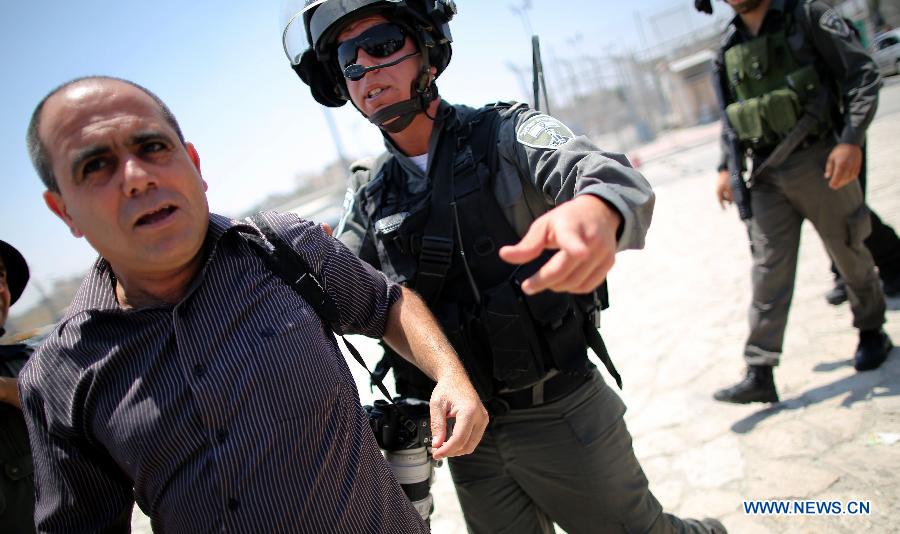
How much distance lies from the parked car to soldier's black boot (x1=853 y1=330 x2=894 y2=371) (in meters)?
22.1

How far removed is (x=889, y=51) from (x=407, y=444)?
84.2 ft

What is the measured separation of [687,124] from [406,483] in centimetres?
4263

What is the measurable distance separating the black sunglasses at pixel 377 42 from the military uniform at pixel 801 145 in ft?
7.24

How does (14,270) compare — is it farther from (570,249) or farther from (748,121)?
(748,121)

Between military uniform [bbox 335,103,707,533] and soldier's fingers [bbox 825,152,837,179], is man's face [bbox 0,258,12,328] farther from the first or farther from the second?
soldier's fingers [bbox 825,152,837,179]

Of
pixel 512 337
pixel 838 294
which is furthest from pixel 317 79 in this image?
pixel 838 294

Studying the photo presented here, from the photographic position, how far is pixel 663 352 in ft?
14.2

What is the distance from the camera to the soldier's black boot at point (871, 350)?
3.12 meters

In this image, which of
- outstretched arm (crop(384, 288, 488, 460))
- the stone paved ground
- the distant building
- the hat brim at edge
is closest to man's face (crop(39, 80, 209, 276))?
outstretched arm (crop(384, 288, 488, 460))

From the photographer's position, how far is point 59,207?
148 cm

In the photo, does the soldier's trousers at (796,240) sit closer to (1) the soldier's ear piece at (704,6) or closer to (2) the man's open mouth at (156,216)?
(1) the soldier's ear piece at (704,6)

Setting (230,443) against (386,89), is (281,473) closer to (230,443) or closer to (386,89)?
(230,443)

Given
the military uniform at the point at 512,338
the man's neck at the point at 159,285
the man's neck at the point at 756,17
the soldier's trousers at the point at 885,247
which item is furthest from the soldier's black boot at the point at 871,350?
the man's neck at the point at 159,285

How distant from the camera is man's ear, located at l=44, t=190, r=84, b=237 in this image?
1454mm
